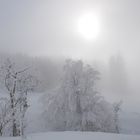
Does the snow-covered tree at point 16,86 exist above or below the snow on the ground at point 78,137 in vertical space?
above

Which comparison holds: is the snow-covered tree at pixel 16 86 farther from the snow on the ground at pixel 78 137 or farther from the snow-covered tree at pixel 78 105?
the snow-covered tree at pixel 78 105

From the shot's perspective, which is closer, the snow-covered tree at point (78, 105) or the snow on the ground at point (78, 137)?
the snow on the ground at point (78, 137)

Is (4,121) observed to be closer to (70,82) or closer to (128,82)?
(70,82)

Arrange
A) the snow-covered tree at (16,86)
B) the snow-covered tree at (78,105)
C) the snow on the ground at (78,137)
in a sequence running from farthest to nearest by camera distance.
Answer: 1. the snow-covered tree at (78,105)
2. the snow-covered tree at (16,86)
3. the snow on the ground at (78,137)

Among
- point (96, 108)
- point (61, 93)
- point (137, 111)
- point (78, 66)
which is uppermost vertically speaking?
point (78, 66)

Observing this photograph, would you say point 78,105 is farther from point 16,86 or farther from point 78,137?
point 78,137

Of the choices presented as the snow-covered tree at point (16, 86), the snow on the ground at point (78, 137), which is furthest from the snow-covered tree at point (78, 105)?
the snow on the ground at point (78, 137)

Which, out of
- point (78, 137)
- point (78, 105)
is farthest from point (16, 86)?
point (78, 105)

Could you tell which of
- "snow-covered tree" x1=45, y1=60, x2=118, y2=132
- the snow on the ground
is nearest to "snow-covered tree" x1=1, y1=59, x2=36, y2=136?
the snow on the ground

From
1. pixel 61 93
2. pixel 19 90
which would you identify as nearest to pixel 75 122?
pixel 61 93

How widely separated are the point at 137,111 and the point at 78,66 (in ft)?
107

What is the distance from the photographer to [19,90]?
22.2 metres

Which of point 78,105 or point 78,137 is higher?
point 78,105

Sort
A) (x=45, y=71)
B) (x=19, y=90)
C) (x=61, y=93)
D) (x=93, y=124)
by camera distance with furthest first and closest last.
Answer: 1. (x=45, y=71)
2. (x=61, y=93)
3. (x=93, y=124)
4. (x=19, y=90)
